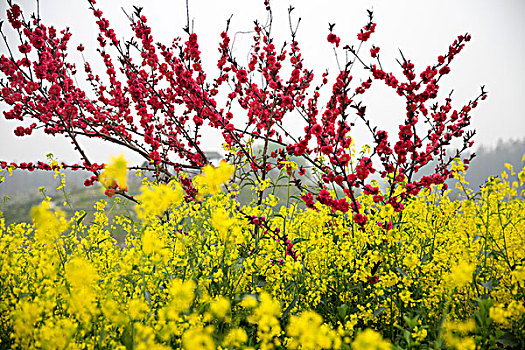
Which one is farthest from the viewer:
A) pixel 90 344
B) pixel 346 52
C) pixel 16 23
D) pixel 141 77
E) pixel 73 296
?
pixel 141 77

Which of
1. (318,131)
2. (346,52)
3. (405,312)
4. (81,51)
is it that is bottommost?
(405,312)

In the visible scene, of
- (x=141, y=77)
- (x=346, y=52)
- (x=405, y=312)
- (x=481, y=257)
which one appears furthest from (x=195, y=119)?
(x=481, y=257)

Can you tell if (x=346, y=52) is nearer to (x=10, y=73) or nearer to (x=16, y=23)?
(x=16, y=23)

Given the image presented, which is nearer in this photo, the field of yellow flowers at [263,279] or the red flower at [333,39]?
the field of yellow flowers at [263,279]

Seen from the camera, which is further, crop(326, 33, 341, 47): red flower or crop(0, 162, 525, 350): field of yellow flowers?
crop(326, 33, 341, 47): red flower

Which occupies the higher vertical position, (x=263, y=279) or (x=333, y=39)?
(x=333, y=39)

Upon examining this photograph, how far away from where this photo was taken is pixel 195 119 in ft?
12.0

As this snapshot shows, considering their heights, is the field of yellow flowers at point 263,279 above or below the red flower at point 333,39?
below

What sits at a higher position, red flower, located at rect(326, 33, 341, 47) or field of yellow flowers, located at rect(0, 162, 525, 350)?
red flower, located at rect(326, 33, 341, 47)

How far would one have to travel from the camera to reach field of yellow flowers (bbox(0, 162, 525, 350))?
147 centimetres

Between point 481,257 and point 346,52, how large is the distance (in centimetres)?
198

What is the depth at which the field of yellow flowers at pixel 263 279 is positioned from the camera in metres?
1.47

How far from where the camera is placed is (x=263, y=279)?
2439mm

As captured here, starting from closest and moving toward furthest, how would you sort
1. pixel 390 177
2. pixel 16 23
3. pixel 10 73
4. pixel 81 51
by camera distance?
pixel 390 177
pixel 16 23
pixel 10 73
pixel 81 51
